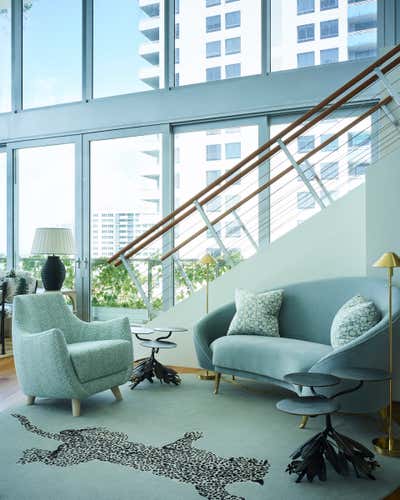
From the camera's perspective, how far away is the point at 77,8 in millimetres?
7266

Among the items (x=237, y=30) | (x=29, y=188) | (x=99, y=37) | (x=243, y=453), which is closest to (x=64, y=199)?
(x=29, y=188)

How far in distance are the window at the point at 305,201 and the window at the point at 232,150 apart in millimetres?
894

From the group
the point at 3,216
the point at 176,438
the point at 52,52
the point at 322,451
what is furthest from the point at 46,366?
the point at 52,52

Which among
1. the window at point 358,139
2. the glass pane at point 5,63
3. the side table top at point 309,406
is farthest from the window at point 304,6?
the side table top at point 309,406

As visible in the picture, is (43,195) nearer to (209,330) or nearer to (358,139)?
(209,330)

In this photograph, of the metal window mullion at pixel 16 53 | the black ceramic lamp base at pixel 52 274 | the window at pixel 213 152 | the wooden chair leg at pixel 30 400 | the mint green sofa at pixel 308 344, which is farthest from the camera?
the metal window mullion at pixel 16 53

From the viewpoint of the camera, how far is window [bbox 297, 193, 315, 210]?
19.0ft

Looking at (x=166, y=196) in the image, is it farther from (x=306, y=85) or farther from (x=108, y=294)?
(x=306, y=85)

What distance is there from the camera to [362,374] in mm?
3004

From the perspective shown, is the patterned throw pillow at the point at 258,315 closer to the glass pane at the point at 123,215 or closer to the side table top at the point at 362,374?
the side table top at the point at 362,374

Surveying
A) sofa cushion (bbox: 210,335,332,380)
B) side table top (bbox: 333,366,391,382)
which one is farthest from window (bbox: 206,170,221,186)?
side table top (bbox: 333,366,391,382)

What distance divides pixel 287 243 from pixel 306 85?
197cm

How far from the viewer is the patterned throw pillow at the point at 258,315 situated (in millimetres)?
4406

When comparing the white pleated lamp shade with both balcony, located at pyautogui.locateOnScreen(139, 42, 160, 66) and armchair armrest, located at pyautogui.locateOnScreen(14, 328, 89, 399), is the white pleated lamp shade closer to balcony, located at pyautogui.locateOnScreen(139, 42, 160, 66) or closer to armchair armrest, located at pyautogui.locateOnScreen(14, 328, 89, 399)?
armchair armrest, located at pyautogui.locateOnScreen(14, 328, 89, 399)
